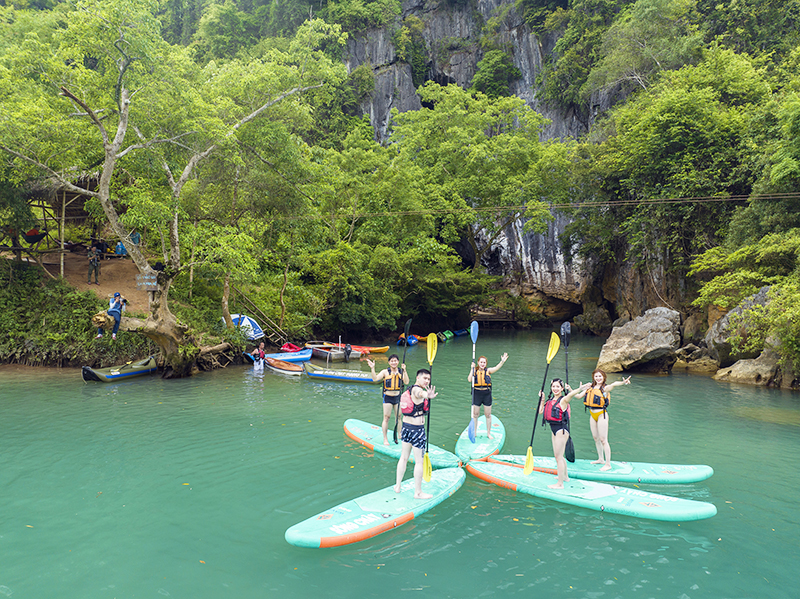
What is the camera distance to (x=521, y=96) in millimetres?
37719

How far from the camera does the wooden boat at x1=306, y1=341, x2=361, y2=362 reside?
19203 millimetres

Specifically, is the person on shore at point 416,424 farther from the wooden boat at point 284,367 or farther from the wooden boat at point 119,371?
the wooden boat at point 119,371

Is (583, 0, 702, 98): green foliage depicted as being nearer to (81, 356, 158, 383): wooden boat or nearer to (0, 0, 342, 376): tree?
(0, 0, 342, 376): tree

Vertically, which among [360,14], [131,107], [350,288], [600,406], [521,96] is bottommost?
[600,406]

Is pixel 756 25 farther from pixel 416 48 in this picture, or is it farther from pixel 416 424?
pixel 416 424

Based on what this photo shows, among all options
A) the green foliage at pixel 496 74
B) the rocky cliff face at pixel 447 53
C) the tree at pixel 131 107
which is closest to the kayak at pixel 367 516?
the tree at pixel 131 107

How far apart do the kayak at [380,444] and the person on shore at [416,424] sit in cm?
140

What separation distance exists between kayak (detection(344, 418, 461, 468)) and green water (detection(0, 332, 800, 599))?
20 centimetres

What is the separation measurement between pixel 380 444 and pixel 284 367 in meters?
8.69

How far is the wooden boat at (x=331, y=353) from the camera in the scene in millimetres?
19203

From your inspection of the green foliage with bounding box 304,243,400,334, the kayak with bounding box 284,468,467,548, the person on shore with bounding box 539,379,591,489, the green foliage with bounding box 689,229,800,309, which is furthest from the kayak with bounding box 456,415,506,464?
the green foliage with bounding box 304,243,400,334

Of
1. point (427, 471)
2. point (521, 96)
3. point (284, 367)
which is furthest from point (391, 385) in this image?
point (521, 96)

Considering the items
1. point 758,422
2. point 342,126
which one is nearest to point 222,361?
point 758,422

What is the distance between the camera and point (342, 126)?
38062 mm
